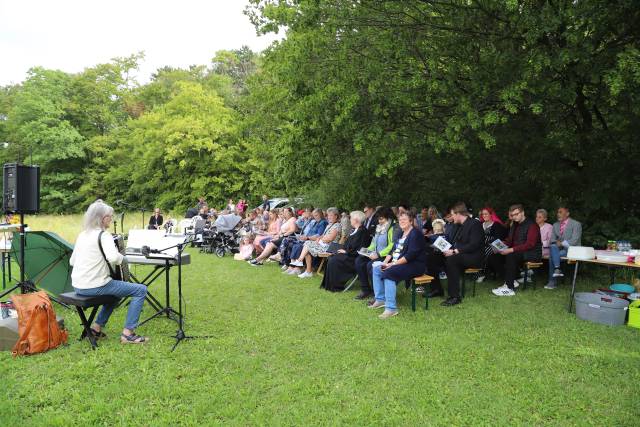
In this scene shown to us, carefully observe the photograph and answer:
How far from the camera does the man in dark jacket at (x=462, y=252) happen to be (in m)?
6.63

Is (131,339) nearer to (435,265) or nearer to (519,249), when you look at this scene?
(435,265)

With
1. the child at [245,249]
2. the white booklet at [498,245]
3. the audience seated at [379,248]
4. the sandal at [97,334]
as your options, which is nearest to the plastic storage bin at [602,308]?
the white booklet at [498,245]

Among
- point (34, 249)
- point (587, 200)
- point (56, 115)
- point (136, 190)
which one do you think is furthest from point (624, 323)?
point (56, 115)

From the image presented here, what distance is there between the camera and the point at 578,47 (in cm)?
642

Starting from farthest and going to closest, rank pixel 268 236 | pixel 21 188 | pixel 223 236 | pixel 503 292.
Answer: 1. pixel 223 236
2. pixel 268 236
3. pixel 503 292
4. pixel 21 188

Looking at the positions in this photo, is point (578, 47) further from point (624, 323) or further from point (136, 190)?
point (136, 190)

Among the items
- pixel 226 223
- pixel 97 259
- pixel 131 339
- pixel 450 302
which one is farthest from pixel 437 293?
pixel 226 223

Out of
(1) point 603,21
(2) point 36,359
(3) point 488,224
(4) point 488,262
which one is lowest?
(2) point 36,359

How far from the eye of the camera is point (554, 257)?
299 inches

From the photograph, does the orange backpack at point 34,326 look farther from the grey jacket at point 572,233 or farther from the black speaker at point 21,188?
the grey jacket at point 572,233

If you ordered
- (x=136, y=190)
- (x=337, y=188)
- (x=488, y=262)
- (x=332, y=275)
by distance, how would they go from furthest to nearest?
(x=136, y=190)
(x=337, y=188)
(x=488, y=262)
(x=332, y=275)

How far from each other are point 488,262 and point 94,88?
30.7m

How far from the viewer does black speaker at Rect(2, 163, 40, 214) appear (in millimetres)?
5676

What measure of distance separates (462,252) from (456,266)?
0.87 feet
